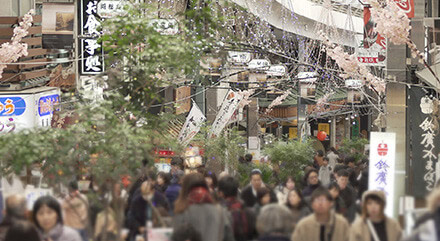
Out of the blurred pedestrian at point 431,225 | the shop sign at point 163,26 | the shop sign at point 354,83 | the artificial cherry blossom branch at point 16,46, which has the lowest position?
the blurred pedestrian at point 431,225

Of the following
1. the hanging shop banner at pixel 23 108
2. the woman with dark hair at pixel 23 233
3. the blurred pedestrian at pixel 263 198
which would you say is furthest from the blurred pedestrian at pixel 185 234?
the hanging shop banner at pixel 23 108

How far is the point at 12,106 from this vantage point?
66.2ft

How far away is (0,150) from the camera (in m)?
9.99

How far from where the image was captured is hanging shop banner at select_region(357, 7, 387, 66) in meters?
19.7

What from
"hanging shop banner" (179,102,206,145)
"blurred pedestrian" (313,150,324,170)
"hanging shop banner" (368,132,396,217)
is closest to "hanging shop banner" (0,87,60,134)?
"hanging shop banner" (179,102,206,145)

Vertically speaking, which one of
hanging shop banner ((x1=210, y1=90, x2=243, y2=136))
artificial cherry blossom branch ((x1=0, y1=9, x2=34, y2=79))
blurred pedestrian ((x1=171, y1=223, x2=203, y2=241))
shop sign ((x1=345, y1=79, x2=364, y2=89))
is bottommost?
blurred pedestrian ((x1=171, y1=223, x2=203, y2=241))

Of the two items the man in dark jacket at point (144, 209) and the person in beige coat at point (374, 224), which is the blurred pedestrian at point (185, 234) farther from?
the person in beige coat at point (374, 224)

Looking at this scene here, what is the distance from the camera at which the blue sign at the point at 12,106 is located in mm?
20078

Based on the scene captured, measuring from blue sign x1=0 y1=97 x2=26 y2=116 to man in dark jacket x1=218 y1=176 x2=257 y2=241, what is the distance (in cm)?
1137

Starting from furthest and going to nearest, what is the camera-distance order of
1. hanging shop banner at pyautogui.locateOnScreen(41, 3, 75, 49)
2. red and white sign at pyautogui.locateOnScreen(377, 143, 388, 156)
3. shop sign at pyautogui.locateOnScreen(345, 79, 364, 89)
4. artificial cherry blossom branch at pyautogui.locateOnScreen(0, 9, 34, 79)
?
shop sign at pyautogui.locateOnScreen(345, 79, 364, 89) → artificial cherry blossom branch at pyautogui.locateOnScreen(0, 9, 34, 79) → hanging shop banner at pyautogui.locateOnScreen(41, 3, 75, 49) → red and white sign at pyautogui.locateOnScreen(377, 143, 388, 156)

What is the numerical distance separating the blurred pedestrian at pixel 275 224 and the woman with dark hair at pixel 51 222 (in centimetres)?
180

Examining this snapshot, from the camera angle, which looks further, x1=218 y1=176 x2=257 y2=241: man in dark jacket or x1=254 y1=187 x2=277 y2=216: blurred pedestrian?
x1=254 y1=187 x2=277 y2=216: blurred pedestrian

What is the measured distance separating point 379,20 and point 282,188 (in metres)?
4.39

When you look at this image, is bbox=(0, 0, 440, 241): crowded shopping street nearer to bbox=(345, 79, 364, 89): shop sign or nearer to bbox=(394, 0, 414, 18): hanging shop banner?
bbox=(394, 0, 414, 18): hanging shop banner
